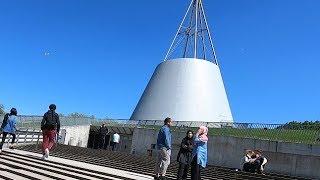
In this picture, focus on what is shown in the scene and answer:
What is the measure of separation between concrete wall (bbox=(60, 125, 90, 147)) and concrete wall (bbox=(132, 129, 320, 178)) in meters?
9.26

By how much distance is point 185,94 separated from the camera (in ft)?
120

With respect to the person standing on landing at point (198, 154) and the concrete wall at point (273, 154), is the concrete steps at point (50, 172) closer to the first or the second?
the person standing on landing at point (198, 154)

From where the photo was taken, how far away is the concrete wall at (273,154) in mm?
18453

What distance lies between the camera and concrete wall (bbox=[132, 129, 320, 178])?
60.5 ft

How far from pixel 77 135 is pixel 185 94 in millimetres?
8599

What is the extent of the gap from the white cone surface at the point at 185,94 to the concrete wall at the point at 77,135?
4.21 meters

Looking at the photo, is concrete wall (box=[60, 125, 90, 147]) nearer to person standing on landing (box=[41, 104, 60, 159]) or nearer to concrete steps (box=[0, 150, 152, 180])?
person standing on landing (box=[41, 104, 60, 159])

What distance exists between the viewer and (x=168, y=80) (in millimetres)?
38156

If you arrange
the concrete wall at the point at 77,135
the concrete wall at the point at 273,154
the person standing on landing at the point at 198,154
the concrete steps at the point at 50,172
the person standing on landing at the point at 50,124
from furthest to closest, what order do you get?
the concrete wall at the point at 77,135, the concrete wall at the point at 273,154, the person standing on landing at the point at 50,124, the concrete steps at the point at 50,172, the person standing on landing at the point at 198,154

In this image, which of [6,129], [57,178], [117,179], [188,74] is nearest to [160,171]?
[117,179]

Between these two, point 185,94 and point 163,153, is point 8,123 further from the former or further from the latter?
point 185,94

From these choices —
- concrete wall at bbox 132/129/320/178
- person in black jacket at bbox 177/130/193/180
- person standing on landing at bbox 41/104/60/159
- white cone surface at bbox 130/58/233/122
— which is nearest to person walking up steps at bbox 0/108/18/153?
person standing on landing at bbox 41/104/60/159

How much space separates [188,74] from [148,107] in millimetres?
4084

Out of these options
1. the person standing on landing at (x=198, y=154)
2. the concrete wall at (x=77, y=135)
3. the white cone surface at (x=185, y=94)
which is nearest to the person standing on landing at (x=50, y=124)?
the person standing on landing at (x=198, y=154)
